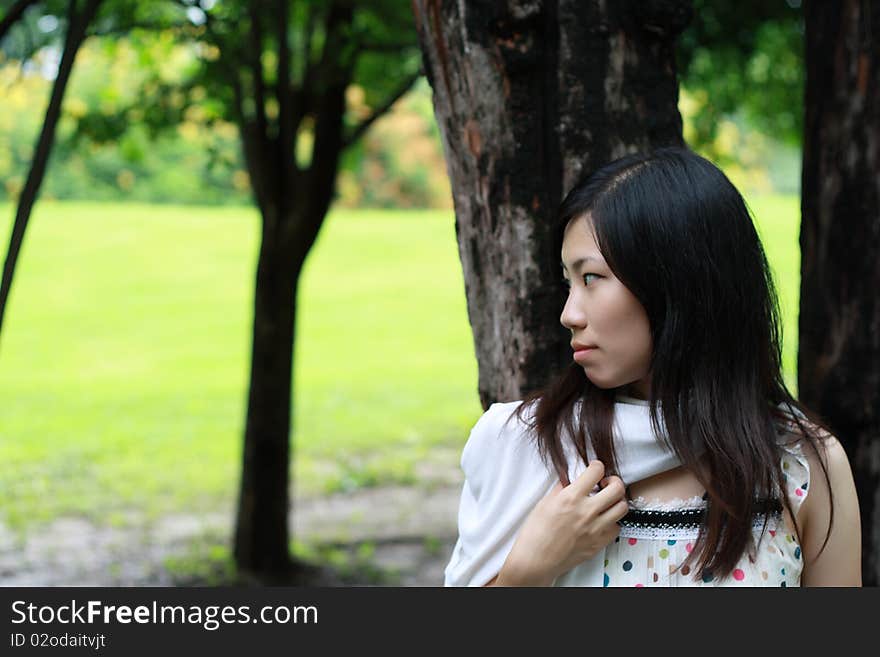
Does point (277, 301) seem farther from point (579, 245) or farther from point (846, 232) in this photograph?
point (579, 245)

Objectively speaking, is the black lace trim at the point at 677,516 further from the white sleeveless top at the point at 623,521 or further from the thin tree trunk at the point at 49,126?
the thin tree trunk at the point at 49,126

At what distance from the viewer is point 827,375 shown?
2938 millimetres

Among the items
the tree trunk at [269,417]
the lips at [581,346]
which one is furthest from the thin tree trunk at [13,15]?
the tree trunk at [269,417]

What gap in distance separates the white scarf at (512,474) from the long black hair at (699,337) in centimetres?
2

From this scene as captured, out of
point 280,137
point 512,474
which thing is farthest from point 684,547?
point 280,137

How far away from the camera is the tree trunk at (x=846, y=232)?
284 cm

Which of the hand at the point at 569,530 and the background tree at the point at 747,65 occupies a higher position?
the background tree at the point at 747,65

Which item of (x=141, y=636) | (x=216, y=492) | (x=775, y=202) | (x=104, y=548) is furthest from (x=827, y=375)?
(x=775, y=202)

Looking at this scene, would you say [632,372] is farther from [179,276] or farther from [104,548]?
[179,276]

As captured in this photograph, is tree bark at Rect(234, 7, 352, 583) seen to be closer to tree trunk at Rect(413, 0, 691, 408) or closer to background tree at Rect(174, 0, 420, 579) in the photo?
background tree at Rect(174, 0, 420, 579)

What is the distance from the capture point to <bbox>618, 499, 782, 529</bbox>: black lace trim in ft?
5.24

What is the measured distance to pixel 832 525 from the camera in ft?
5.27

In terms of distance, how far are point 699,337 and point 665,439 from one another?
0.16 meters

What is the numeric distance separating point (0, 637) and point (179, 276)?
16166 millimetres
